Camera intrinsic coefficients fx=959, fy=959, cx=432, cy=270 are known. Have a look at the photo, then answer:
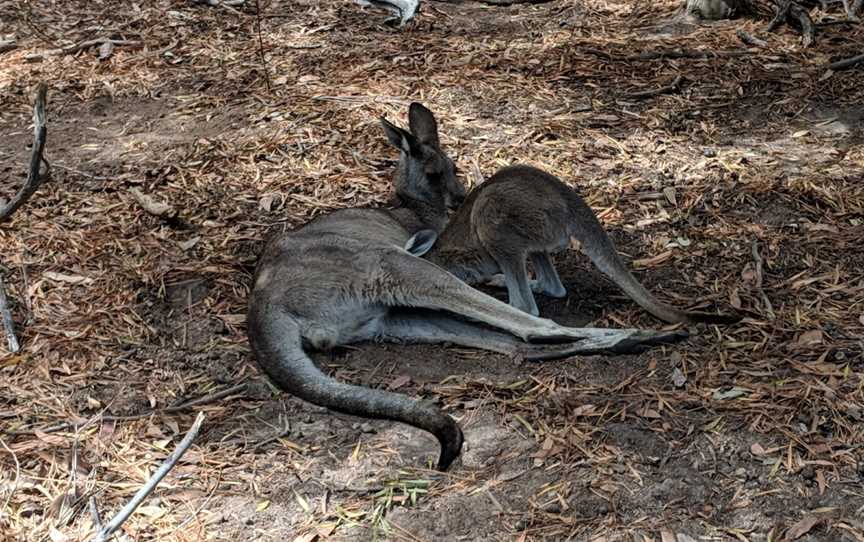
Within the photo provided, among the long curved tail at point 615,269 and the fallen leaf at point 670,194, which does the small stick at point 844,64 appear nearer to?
the fallen leaf at point 670,194

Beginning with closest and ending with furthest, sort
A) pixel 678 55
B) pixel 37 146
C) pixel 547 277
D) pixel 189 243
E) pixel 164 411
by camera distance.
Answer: pixel 37 146, pixel 164 411, pixel 547 277, pixel 189 243, pixel 678 55

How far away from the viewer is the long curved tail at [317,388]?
12.0 feet

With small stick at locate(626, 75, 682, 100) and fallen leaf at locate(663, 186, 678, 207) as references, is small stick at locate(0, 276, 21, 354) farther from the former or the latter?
small stick at locate(626, 75, 682, 100)

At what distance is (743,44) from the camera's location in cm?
751

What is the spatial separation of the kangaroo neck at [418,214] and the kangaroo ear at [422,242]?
31cm

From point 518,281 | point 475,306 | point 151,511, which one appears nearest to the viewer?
point 151,511

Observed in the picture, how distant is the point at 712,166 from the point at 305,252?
2.69m

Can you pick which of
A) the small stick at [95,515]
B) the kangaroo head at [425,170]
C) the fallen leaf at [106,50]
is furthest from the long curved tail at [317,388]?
the fallen leaf at [106,50]

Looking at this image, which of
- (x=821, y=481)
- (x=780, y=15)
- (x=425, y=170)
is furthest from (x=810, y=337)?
(x=780, y=15)

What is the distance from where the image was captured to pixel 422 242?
5230mm

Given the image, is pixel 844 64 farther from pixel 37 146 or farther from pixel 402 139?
pixel 37 146

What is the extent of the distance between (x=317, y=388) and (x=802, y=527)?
1.91 m

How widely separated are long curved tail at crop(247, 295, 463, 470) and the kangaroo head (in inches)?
61.6

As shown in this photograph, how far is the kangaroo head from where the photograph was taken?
18.6 ft
